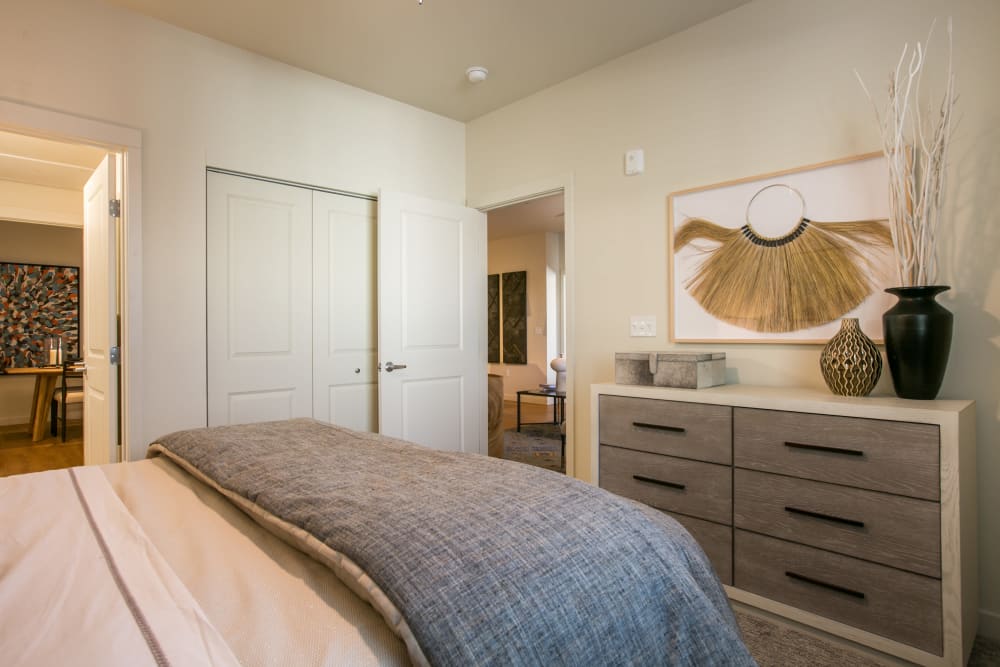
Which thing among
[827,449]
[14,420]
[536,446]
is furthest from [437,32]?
[14,420]

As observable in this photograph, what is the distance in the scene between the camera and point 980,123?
190 centimetres

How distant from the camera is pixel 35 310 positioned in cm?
591

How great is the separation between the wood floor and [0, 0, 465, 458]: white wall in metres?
2.47

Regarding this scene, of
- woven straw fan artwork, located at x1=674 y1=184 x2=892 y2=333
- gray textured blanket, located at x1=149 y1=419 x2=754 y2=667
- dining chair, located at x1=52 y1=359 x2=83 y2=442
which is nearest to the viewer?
gray textured blanket, located at x1=149 y1=419 x2=754 y2=667

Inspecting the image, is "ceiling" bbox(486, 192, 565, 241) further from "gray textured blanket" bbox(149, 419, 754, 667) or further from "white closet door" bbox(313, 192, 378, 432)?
"gray textured blanket" bbox(149, 419, 754, 667)

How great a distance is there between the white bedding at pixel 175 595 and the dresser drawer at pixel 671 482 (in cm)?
161

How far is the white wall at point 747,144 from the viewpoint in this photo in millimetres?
1888

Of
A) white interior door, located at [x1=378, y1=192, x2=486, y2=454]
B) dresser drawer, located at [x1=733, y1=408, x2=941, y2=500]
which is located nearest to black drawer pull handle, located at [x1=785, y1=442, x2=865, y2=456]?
dresser drawer, located at [x1=733, y1=408, x2=941, y2=500]

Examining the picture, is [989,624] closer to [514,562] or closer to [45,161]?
[514,562]

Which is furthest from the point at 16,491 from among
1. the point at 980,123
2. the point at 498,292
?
the point at 498,292

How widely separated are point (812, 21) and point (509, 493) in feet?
7.87

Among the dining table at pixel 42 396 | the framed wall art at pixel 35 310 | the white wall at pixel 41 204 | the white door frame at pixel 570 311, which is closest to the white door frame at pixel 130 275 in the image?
the white door frame at pixel 570 311

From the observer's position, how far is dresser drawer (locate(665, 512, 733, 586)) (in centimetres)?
204

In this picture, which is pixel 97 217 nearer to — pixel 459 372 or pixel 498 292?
pixel 459 372
